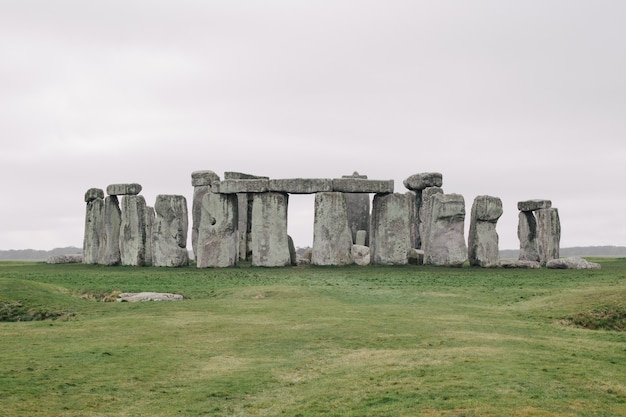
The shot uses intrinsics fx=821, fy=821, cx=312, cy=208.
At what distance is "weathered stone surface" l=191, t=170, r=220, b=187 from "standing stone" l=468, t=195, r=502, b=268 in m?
14.0

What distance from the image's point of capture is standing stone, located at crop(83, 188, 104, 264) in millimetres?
43062

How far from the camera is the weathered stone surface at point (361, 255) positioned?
38.2m

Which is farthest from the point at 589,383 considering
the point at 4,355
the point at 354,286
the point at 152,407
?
the point at 354,286

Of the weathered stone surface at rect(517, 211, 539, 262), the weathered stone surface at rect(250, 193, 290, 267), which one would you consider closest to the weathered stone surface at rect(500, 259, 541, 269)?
the weathered stone surface at rect(517, 211, 539, 262)

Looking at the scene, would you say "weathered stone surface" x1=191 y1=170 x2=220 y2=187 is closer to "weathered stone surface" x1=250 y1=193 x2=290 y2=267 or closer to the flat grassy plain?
"weathered stone surface" x1=250 y1=193 x2=290 y2=267

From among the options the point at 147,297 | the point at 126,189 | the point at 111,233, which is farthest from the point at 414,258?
the point at 147,297

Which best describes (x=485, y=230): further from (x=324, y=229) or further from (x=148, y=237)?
(x=148, y=237)

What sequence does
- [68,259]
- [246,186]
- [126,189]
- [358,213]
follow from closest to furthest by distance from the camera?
1. [246,186]
2. [126,189]
3. [358,213]
4. [68,259]

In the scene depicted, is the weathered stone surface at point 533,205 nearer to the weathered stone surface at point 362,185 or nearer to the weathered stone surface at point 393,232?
the weathered stone surface at point 393,232

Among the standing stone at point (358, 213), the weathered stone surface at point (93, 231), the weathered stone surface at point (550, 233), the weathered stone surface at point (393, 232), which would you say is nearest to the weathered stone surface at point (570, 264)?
the weathered stone surface at point (550, 233)

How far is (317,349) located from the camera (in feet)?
58.1

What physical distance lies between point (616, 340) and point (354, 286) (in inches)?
446

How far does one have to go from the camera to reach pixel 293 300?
25594 mm

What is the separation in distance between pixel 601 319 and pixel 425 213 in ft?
61.3
